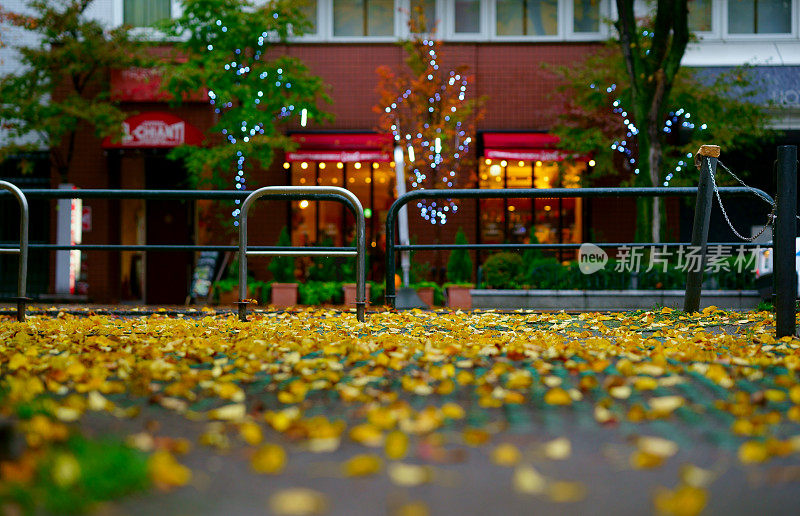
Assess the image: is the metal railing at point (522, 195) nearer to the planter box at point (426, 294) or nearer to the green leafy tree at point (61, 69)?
the planter box at point (426, 294)

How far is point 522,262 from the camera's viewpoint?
1312 cm

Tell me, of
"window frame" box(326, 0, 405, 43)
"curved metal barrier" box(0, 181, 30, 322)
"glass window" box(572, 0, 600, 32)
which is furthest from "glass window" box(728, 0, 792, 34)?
"curved metal barrier" box(0, 181, 30, 322)

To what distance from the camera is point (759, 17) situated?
19.3 m

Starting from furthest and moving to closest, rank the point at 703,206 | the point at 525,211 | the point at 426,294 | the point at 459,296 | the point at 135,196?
the point at 525,211 → the point at 426,294 → the point at 459,296 → the point at 135,196 → the point at 703,206

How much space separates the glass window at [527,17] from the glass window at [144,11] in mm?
7668

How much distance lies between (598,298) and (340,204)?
10.2 meters

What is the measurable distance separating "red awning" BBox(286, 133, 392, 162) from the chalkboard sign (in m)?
2.62

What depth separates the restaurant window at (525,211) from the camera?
18.5 meters

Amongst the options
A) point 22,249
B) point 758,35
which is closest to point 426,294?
point 22,249

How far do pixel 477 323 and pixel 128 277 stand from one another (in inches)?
616

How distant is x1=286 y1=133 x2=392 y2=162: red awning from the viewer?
670 inches

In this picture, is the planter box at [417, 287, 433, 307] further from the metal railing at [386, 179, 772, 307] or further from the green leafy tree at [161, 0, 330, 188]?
the metal railing at [386, 179, 772, 307]

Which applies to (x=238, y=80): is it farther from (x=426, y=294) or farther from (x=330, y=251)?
(x=330, y=251)

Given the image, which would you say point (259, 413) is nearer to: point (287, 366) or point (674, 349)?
point (287, 366)
